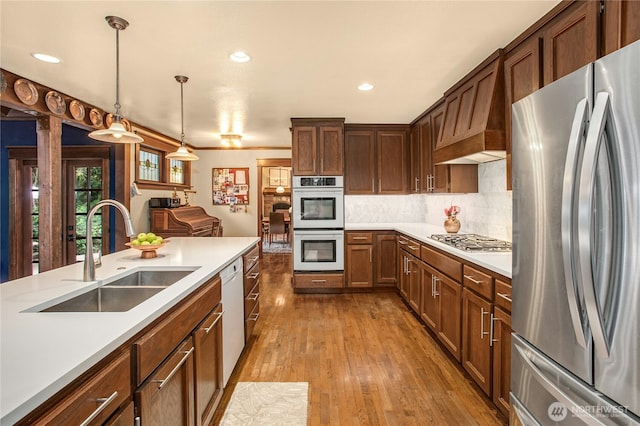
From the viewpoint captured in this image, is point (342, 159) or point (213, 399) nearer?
point (213, 399)

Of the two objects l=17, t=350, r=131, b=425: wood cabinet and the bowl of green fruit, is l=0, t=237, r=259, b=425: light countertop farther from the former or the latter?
the bowl of green fruit

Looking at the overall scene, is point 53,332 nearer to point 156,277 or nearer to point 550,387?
point 156,277

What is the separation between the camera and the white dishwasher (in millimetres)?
2152

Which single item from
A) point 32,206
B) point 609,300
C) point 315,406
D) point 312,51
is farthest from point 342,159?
point 32,206

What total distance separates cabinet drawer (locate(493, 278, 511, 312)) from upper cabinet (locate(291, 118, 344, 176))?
9.41ft

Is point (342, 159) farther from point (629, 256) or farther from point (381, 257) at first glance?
point (629, 256)

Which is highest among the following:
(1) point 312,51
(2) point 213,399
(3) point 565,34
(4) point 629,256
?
(1) point 312,51

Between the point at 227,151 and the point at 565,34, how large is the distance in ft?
20.3

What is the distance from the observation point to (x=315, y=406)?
2.09 meters

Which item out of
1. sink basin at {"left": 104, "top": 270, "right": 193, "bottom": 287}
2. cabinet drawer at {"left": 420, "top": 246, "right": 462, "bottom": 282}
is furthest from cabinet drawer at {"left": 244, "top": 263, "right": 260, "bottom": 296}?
cabinet drawer at {"left": 420, "top": 246, "right": 462, "bottom": 282}

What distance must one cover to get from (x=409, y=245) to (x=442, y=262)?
1053mm

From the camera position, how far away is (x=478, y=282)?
83.9 inches

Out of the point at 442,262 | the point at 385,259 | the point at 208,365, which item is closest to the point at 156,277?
the point at 208,365

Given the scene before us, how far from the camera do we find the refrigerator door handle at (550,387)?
109 centimetres
